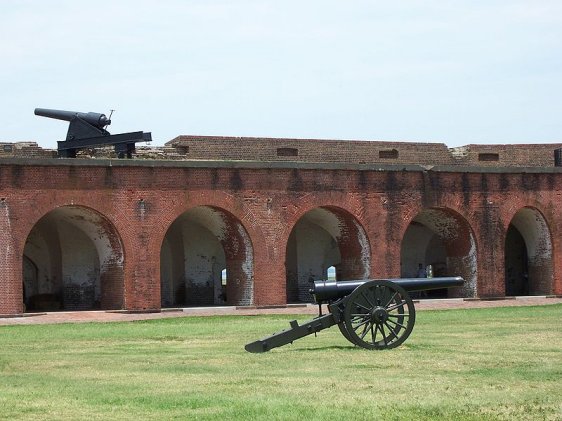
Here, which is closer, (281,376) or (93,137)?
(281,376)

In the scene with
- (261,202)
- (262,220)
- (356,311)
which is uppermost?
(261,202)

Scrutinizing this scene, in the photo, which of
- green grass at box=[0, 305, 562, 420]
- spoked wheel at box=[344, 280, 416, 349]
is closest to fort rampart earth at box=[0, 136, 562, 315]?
green grass at box=[0, 305, 562, 420]

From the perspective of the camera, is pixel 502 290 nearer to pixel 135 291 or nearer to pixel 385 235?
pixel 385 235

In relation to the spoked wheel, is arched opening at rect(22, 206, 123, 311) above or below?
above

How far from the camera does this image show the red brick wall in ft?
83.0

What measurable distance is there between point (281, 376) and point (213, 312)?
1383 centimetres

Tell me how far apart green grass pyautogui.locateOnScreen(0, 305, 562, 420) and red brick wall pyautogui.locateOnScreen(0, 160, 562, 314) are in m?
5.58

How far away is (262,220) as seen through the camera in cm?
2802

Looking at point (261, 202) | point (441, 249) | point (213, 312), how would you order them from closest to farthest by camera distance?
point (213, 312) < point (261, 202) < point (441, 249)

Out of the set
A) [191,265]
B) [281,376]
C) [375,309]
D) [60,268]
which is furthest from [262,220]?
[281,376]

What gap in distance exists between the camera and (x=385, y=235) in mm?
29469

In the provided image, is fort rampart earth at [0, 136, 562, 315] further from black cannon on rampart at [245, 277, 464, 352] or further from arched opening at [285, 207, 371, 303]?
black cannon on rampart at [245, 277, 464, 352]

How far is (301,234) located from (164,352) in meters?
16.1

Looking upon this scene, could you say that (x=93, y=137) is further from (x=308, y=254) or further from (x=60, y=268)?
(x=308, y=254)
